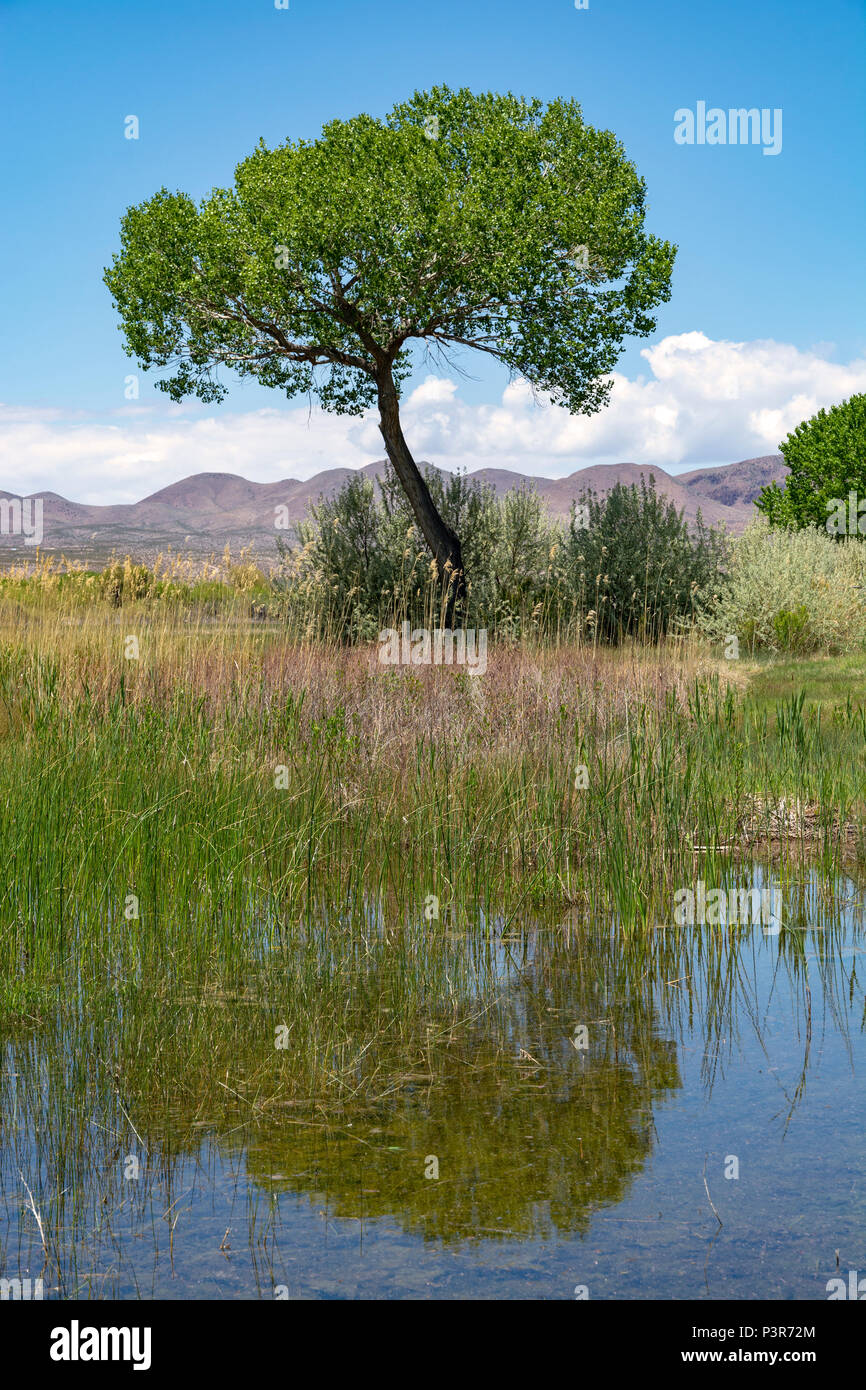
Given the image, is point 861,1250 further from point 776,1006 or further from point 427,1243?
point 776,1006

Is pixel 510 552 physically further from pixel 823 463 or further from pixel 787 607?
pixel 823 463

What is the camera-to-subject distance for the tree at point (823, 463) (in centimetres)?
3719

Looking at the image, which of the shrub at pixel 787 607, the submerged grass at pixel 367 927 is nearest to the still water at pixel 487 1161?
the submerged grass at pixel 367 927

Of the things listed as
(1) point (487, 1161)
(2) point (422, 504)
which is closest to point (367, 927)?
(1) point (487, 1161)

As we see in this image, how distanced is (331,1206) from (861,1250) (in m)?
1.32

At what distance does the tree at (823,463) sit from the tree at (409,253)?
20405 mm

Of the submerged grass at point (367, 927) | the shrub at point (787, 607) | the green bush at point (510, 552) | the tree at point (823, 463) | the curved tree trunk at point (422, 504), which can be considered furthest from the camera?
the tree at point (823, 463)

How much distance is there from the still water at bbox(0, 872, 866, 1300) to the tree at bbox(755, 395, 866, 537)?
114 feet

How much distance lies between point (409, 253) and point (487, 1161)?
15.7 meters

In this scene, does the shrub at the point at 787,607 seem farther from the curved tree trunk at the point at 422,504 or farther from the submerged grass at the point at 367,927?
the submerged grass at the point at 367,927

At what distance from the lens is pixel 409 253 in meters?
16.8

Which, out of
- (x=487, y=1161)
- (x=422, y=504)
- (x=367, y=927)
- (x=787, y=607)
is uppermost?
(x=422, y=504)

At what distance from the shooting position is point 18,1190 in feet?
9.84
